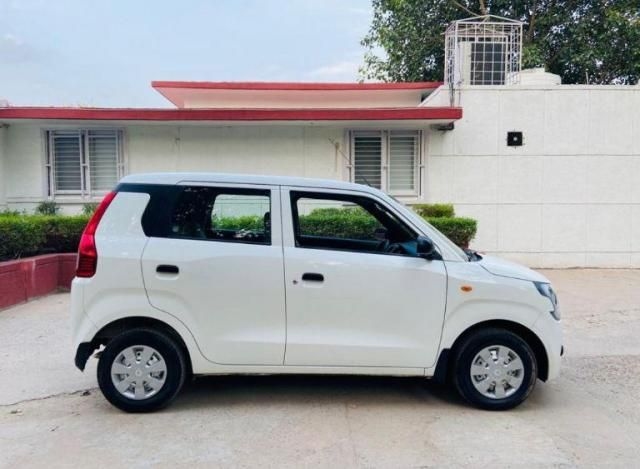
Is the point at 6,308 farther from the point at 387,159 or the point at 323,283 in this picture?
the point at 387,159

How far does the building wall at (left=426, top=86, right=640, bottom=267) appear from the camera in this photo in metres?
12.1

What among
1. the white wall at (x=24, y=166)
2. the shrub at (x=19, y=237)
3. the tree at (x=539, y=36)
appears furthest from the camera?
the tree at (x=539, y=36)

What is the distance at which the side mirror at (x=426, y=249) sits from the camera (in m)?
4.56

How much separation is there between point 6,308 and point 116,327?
4.83 meters

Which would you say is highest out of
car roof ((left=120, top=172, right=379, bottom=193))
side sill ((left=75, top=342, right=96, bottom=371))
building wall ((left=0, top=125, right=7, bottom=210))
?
building wall ((left=0, top=125, right=7, bottom=210))

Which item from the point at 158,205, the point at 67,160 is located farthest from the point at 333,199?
the point at 67,160

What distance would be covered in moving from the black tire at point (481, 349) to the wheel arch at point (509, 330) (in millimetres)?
44

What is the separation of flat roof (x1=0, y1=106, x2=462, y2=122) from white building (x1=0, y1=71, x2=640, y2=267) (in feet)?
1.87

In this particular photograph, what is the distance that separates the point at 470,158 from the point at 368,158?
2263 millimetres

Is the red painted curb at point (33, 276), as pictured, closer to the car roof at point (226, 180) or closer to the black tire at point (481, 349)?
the car roof at point (226, 180)

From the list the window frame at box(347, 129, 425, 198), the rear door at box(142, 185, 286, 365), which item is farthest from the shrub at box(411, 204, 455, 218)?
the rear door at box(142, 185, 286, 365)

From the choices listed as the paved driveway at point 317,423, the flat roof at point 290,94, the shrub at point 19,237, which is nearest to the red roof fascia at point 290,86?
the flat roof at point 290,94

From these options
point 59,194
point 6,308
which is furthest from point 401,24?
point 6,308

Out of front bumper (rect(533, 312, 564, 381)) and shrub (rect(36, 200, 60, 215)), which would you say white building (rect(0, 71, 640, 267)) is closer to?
shrub (rect(36, 200, 60, 215))
